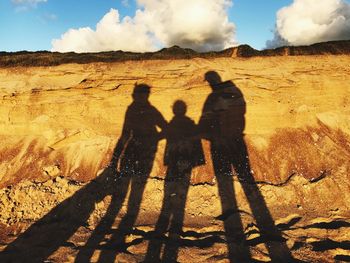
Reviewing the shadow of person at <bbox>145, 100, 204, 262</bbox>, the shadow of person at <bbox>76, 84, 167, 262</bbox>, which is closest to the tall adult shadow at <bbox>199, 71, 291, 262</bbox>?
the shadow of person at <bbox>145, 100, 204, 262</bbox>

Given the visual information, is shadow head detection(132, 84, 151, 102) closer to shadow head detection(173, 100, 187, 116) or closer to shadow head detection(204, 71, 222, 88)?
shadow head detection(173, 100, 187, 116)

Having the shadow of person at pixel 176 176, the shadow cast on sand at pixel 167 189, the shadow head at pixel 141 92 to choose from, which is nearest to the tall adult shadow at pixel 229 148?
the shadow cast on sand at pixel 167 189

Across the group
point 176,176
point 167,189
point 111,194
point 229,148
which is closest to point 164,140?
point 176,176

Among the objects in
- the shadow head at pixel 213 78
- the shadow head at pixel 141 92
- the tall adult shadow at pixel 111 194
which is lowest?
the tall adult shadow at pixel 111 194

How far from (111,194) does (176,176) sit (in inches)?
76.7

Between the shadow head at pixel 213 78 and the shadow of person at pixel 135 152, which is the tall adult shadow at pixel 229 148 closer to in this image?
the shadow head at pixel 213 78

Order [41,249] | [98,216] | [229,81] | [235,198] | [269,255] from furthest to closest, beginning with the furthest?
[229,81]
[235,198]
[98,216]
[41,249]
[269,255]

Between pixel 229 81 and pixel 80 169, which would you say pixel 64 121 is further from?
pixel 229 81

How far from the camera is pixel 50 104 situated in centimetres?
1293

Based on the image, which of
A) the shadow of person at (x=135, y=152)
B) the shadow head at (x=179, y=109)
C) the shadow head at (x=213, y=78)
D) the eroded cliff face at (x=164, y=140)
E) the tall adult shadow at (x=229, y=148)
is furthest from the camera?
the shadow head at (x=179, y=109)

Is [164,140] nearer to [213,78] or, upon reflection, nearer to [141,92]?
[141,92]

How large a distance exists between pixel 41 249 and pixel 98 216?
1.80 m

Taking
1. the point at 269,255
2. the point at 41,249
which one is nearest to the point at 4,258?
the point at 41,249

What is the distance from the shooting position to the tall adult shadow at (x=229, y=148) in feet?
31.9
